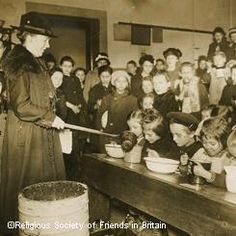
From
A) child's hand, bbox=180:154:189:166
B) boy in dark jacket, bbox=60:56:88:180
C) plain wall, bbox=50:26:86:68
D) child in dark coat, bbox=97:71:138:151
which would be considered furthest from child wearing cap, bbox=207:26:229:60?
child's hand, bbox=180:154:189:166

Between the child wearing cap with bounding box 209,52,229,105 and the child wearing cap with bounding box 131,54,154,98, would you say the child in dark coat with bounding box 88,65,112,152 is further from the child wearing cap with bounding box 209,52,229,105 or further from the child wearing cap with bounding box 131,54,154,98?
the child wearing cap with bounding box 209,52,229,105

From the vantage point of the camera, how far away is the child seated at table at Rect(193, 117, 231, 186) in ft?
9.60

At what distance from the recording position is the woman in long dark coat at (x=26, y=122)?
3551 mm

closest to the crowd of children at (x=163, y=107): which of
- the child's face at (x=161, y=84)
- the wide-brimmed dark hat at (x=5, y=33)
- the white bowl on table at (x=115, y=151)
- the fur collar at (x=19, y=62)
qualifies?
the child's face at (x=161, y=84)

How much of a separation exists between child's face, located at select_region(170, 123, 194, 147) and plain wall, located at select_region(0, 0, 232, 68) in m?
5.02

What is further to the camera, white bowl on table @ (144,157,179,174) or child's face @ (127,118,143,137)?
child's face @ (127,118,143,137)

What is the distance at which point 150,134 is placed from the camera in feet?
12.6

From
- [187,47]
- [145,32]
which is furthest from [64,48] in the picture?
[187,47]

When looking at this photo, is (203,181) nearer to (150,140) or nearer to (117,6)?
(150,140)

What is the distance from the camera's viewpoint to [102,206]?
434 centimetres

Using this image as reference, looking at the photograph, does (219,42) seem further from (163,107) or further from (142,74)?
(163,107)

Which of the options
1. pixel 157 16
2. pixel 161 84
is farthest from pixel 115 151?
pixel 157 16

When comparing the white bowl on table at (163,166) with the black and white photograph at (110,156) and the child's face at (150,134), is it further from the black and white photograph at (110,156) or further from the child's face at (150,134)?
the child's face at (150,134)

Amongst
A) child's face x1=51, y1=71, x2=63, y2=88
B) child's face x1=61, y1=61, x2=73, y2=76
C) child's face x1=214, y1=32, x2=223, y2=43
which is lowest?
child's face x1=51, y1=71, x2=63, y2=88
